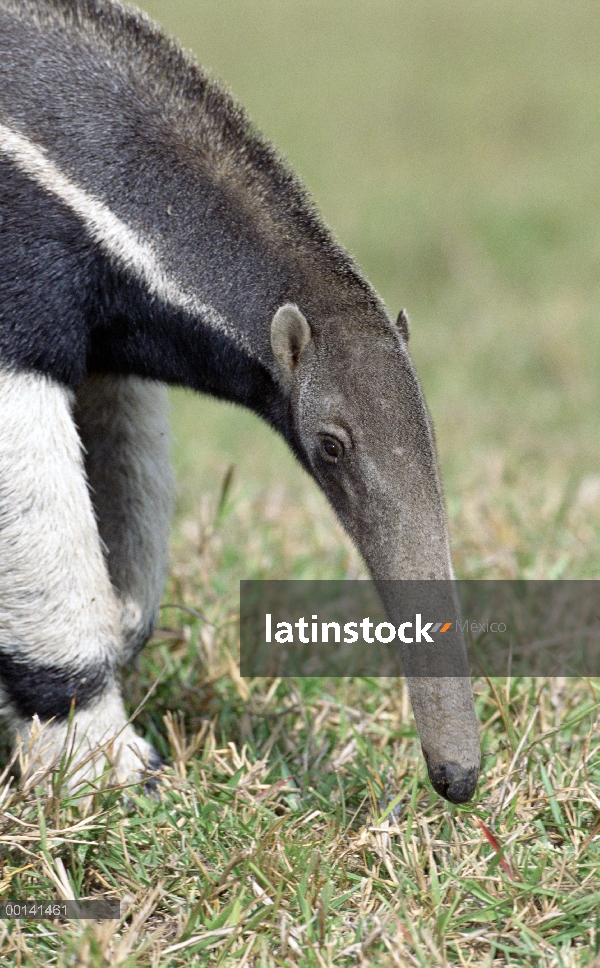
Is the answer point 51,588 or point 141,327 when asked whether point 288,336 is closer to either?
point 141,327

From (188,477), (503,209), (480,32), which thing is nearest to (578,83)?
(480,32)

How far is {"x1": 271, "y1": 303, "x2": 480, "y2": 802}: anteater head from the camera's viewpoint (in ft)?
9.66

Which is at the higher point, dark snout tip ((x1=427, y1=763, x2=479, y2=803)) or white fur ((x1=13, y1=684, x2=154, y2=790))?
white fur ((x1=13, y1=684, x2=154, y2=790))

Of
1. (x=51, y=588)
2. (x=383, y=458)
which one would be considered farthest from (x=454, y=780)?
(x=51, y=588)

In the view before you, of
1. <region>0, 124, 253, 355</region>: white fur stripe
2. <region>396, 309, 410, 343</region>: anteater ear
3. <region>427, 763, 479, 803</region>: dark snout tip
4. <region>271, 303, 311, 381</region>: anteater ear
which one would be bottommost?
<region>427, 763, 479, 803</region>: dark snout tip

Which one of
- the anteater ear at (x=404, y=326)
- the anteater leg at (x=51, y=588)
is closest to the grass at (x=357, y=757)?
the anteater leg at (x=51, y=588)

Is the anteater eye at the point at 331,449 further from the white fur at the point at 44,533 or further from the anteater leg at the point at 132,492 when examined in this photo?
the anteater leg at the point at 132,492

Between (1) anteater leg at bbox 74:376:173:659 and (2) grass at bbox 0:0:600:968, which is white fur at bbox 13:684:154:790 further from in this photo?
(1) anteater leg at bbox 74:376:173:659

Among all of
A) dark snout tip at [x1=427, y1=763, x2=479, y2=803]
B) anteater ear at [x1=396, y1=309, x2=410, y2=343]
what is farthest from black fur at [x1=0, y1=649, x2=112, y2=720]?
anteater ear at [x1=396, y1=309, x2=410, y2=343]

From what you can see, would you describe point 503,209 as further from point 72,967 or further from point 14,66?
point 72,967

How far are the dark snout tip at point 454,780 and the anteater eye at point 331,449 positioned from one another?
86 cm

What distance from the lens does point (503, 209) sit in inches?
487

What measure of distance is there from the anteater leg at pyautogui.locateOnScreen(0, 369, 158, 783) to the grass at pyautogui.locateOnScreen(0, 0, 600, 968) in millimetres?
245

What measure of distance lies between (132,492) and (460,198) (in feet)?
31.9
